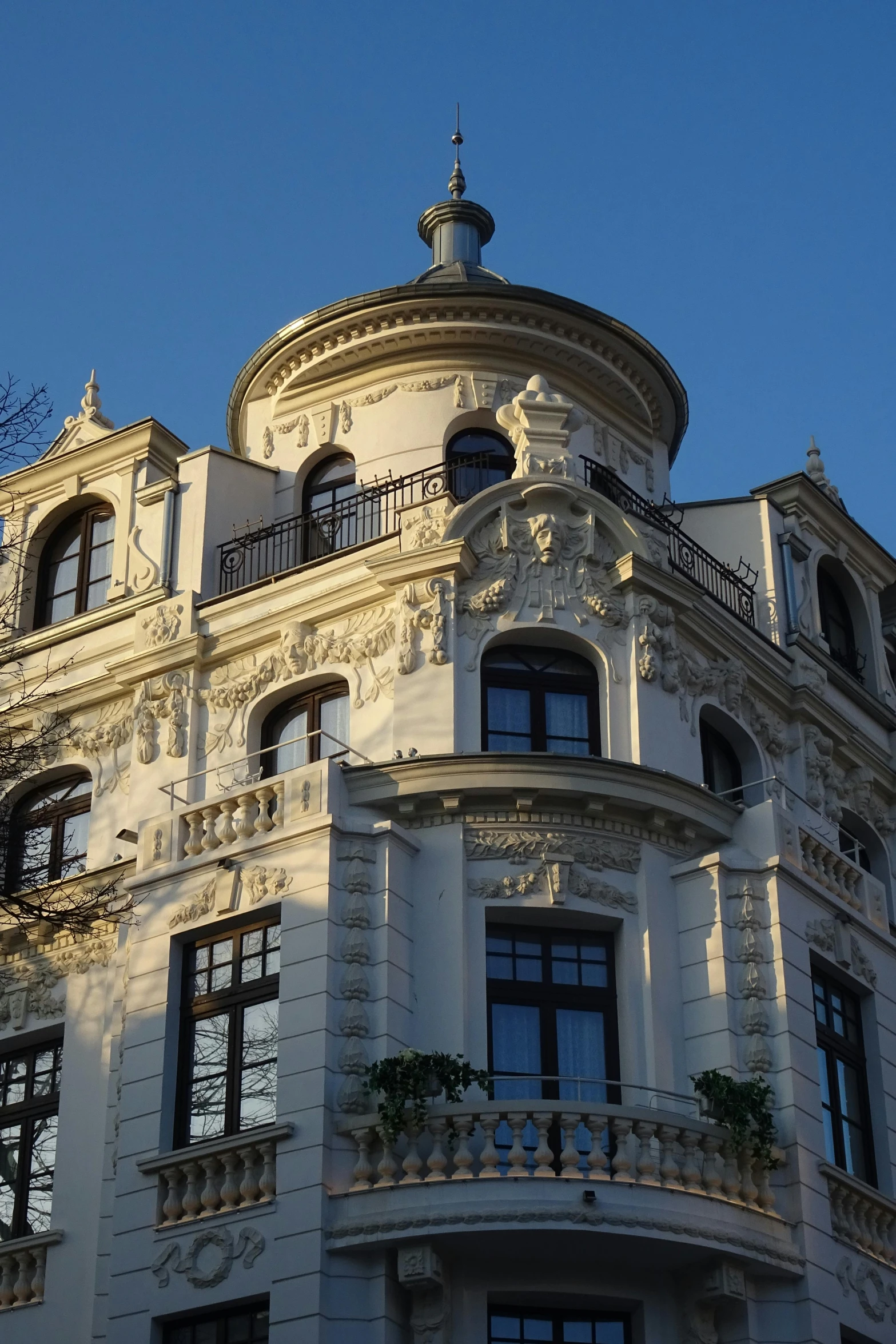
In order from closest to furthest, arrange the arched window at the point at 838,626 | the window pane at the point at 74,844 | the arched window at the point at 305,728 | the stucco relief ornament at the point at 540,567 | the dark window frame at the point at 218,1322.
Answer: the dark window frame at the point at 218,1322 < the stucco relief ornament at the point at 540,567 < the arched window at the point at 305,728 < the window pane at the point at 74,844 < the arched window at the point at 838,626

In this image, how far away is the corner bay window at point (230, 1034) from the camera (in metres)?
23.9

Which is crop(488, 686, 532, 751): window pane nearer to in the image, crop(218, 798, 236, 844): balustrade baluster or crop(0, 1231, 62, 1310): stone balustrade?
crop(218, 798, 236, 844): balustrade baluster

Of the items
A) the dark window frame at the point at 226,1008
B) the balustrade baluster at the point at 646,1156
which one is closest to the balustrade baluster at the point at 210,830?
the dark window frame at the point at 226,1008

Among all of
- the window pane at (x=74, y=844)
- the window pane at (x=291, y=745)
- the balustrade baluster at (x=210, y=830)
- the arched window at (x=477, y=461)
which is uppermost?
the arched window at (x=477, y=461)

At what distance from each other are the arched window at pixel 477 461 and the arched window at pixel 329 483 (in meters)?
1.46

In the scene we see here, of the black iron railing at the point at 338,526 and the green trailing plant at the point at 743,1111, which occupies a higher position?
the black iron railing at the point at 338,526

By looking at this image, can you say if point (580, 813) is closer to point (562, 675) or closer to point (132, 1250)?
point (562, 675)

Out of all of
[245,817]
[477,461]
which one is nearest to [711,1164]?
[245,817]

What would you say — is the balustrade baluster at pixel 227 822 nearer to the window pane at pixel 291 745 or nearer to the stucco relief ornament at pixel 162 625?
the window pane at pixel 291 745

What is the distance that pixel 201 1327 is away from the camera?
22.8 meters

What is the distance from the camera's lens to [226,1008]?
2459 centimetres

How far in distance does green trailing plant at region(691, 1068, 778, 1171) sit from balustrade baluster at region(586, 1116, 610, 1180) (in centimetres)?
144

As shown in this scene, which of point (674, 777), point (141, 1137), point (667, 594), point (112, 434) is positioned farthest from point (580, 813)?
point (112, 434)

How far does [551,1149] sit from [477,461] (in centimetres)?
1089
